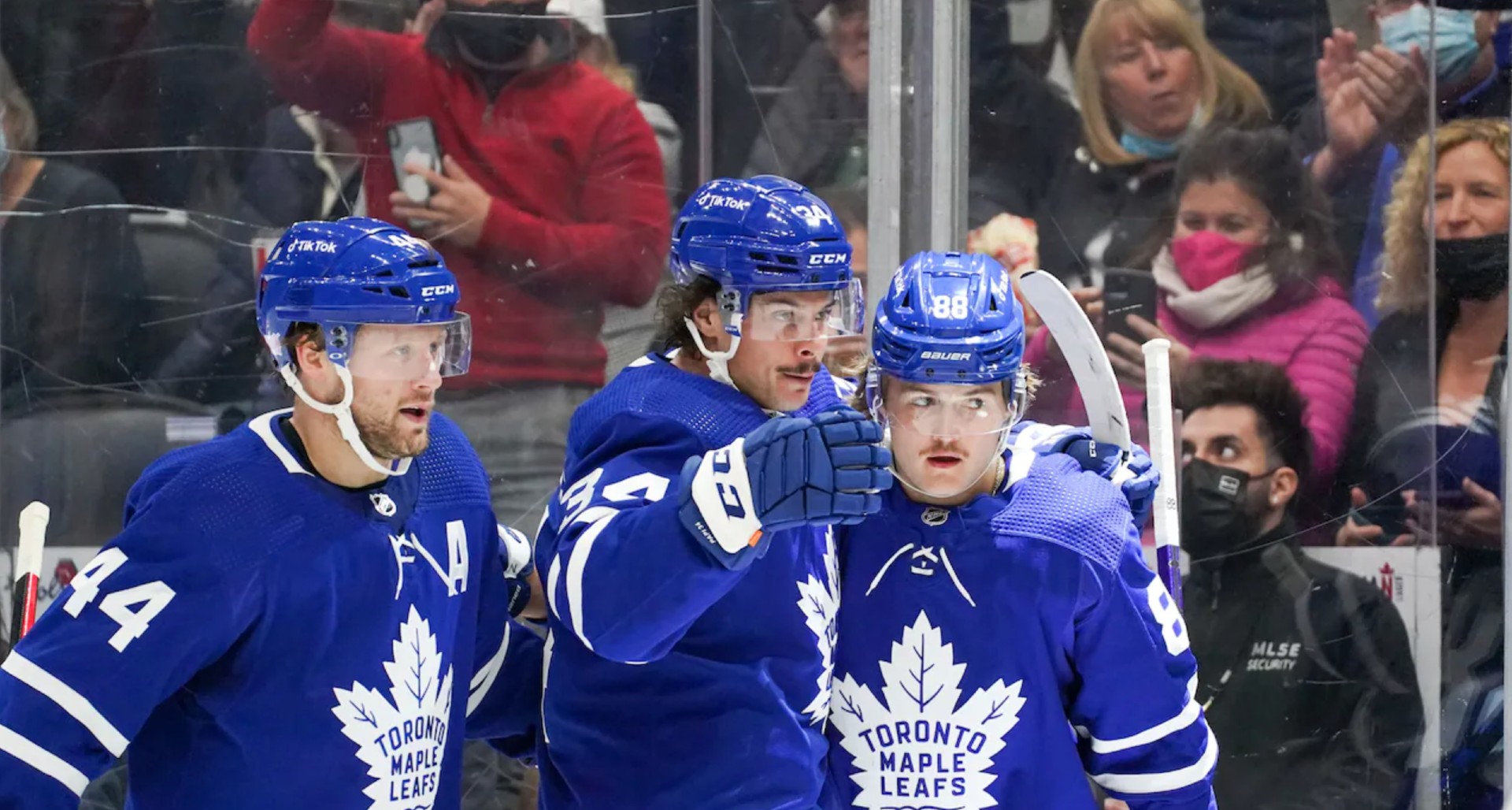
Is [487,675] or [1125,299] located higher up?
[1125,299]

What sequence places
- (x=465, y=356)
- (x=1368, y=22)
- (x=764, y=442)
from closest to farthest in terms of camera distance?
(x=764, y=442), (x=465, y=356), (x=1368, y=22)

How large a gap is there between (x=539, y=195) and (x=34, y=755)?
5.65 ft

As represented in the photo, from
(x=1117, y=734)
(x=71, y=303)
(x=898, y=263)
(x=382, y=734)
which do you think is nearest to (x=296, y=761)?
(x=382, y=734)

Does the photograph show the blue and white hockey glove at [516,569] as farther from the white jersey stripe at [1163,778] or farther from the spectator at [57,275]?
the spectator at [57,275]

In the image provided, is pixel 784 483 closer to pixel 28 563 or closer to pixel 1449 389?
pixel 28 563

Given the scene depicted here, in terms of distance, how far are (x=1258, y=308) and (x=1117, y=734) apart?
1327mm

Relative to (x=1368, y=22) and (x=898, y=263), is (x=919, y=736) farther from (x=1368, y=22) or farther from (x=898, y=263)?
(x=1368, y=22)

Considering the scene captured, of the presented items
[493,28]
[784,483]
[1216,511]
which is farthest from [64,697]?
[1216,511]

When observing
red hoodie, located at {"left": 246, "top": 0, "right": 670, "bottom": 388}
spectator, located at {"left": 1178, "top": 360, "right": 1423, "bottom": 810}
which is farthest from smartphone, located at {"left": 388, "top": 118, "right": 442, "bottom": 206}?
spectator, located at {"left": 1178, "top": 360, "right": 1423, "bottom": 810}

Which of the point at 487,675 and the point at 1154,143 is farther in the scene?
the point at 1154,143

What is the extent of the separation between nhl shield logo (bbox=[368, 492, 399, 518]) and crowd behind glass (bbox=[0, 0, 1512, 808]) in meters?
1.21

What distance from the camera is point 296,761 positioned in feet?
7.18

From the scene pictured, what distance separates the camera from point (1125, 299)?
11.4 ft

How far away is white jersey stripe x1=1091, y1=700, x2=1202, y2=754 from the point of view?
7.75 feet
